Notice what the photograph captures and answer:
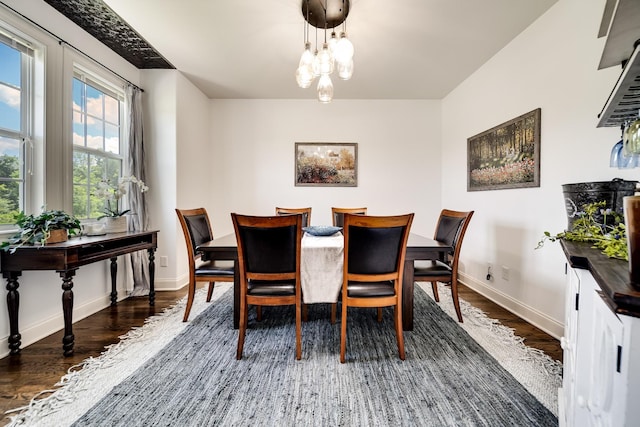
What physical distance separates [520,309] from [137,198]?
4197 millimetres

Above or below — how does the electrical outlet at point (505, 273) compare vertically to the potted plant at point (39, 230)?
below

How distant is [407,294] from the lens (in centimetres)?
217

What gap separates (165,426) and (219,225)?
10.6 feet

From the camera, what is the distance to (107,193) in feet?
8.18

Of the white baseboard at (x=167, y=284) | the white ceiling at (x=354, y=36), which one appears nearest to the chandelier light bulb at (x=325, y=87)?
the white ceiling at (x=354, y=36)

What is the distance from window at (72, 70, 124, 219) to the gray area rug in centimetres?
174

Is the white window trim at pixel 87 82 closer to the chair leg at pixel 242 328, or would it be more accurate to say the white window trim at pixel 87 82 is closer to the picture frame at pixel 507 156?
the chair leg at pixel 242 328

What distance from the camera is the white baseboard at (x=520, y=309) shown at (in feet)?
7.04

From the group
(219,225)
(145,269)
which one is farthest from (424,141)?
(145,269)

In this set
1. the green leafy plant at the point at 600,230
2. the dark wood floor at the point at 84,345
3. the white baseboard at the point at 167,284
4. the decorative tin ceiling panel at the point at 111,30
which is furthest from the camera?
the white baseboard at the point at 167,284

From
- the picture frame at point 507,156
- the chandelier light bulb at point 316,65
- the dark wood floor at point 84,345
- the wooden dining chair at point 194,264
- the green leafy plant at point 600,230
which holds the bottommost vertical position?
the dark wood floor at point 84,345

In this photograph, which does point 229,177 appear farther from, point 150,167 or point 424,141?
point 424,141

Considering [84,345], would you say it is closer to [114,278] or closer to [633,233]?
[114,278]

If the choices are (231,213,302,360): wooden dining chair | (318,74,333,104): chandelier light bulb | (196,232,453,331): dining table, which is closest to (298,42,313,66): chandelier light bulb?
(318,74,333,104): chandelier light bulb
